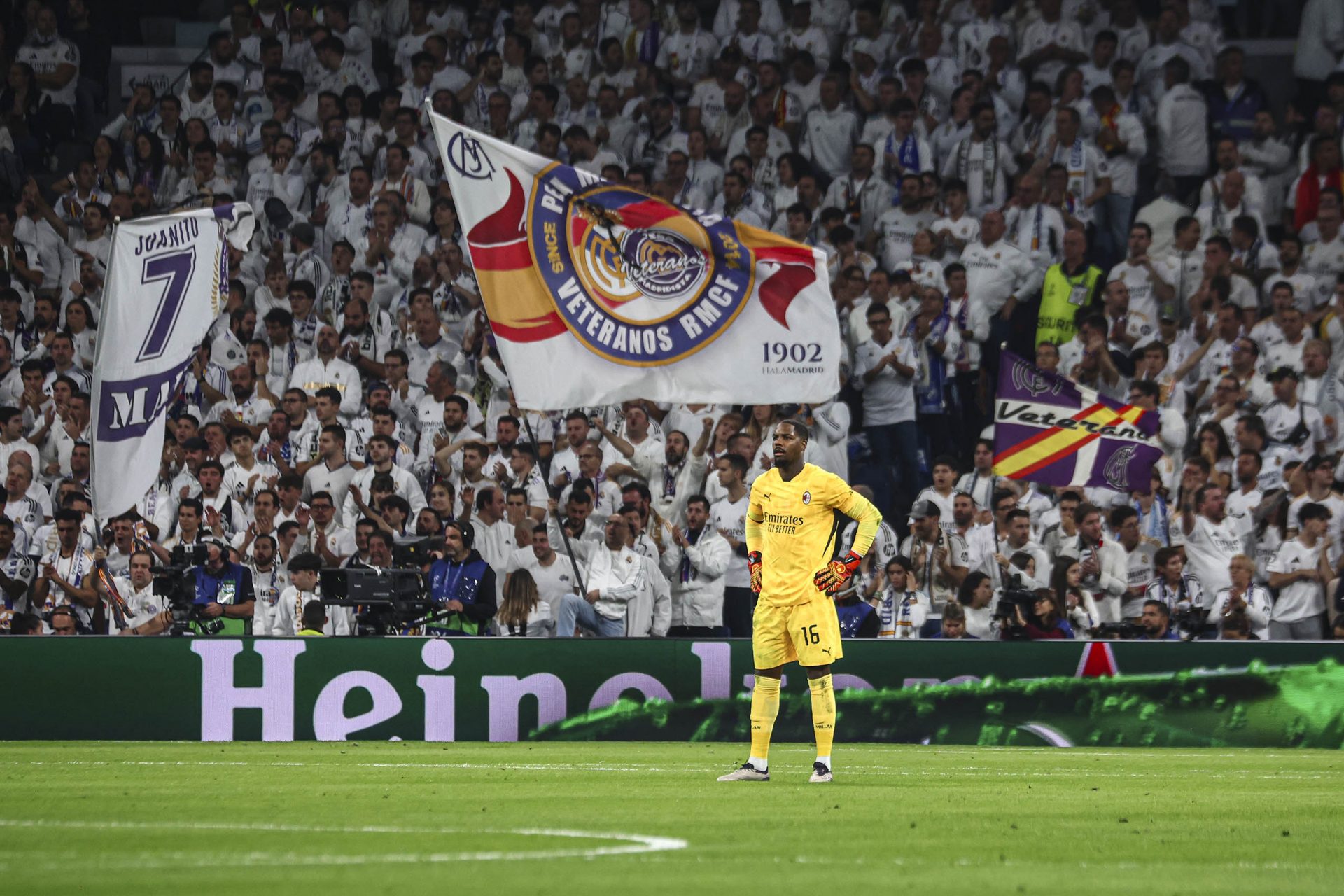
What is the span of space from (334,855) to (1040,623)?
10745 mm

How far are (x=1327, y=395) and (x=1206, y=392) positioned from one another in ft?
4.07

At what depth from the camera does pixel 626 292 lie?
15609 mm

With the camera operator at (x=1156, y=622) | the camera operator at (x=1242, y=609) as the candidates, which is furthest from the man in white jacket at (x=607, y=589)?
the camera operator at (x=1242, y=609)

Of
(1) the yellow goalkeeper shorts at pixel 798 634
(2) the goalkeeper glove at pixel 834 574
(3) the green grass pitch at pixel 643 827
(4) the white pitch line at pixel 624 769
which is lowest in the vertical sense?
(4) the white pitch line at pixel 624 769

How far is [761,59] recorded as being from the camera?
21.7 m

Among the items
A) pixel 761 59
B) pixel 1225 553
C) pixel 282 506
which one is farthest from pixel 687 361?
pixel 761 59

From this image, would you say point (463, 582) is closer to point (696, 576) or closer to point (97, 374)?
point (696, 576)

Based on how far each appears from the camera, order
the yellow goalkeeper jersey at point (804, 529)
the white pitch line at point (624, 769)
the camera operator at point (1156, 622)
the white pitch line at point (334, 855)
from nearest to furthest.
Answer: the white pitch line at point (334, 855) < the yellow goalkeeper jersey at point (804, 529) < the white pitch line at point (624, 769) < the camera operator at point (1156, 622)

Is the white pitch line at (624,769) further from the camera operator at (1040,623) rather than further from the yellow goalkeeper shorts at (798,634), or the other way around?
the camera operator at (1040,623)

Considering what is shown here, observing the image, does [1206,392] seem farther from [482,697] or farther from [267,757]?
[267,757]

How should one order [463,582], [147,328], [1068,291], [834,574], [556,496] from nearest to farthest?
[834,574] → [147,328] → [463,582] → [556,496] → [1068,291]

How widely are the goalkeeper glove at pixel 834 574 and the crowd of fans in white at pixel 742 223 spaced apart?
15.9 ft

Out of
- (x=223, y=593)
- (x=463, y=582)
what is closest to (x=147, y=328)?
(x=223, y=593)

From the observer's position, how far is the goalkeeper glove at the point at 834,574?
10.9m
